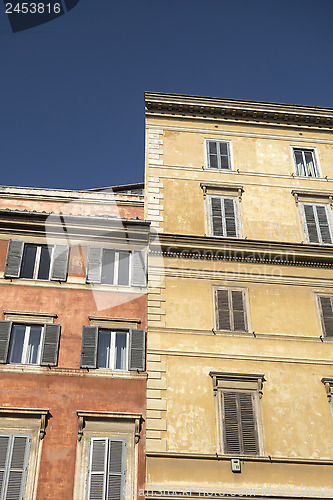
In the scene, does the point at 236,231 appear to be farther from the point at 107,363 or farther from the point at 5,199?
the point at 5,199

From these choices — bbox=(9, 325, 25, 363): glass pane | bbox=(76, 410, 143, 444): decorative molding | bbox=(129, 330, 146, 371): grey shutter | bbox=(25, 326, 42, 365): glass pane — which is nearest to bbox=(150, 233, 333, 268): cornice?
bbox=(129, 330, 146, 371): grey shutter

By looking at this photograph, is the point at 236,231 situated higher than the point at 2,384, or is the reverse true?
the point at 236,231

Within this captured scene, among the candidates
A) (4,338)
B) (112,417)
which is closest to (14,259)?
(4,338)

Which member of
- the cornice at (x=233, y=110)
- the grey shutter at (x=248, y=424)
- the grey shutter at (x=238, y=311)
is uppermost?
the cornice at (x=233, y=110)

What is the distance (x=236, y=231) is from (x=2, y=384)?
9.97 metres

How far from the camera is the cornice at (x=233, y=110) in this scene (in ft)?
81.2

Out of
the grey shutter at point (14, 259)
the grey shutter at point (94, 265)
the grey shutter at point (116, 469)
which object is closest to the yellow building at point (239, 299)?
the grey shutter at point (116, 469)

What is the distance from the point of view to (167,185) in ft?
74.3

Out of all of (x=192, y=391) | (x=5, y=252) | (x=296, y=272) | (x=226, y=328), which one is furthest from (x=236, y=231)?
(x=5, y=252)

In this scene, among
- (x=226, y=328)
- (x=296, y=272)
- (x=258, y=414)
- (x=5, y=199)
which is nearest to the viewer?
(x=258, y=414)

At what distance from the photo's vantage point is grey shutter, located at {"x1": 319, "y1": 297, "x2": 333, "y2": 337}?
1948 centimetres

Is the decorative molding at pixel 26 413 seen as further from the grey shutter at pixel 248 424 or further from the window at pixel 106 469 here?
the grey shutter at pixel 248 424

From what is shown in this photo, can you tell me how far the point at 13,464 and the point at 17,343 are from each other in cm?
369

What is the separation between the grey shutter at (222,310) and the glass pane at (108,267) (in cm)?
373
